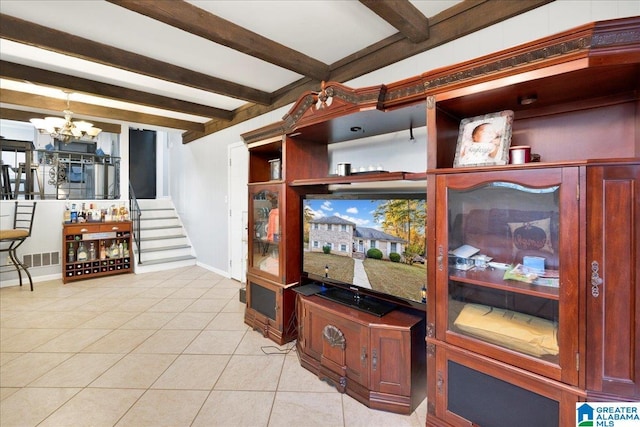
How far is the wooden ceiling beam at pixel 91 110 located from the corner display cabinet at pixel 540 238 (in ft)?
15.0

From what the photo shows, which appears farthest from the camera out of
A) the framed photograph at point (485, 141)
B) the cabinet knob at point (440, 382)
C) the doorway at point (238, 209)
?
the doorway at point (238, 209)

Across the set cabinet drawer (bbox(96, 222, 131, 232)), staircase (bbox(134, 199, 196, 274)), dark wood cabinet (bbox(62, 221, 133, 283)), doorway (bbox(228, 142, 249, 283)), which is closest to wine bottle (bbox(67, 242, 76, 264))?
dark wood cabinet (bbox(62, 221, 133, 283))

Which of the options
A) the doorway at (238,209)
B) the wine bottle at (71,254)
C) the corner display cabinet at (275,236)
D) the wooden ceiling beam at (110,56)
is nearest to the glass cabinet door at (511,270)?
the corner display cabinet at (275,236)

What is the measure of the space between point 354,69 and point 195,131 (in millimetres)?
3651

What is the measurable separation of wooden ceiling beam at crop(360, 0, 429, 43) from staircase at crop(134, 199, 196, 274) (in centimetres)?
516

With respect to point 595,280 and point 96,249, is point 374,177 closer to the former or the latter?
point 595,280

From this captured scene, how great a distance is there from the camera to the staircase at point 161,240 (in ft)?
17.1

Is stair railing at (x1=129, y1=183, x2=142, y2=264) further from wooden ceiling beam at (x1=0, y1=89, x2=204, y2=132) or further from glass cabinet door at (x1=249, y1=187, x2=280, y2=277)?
glass cabinet door at (x1=249, y1=187, x2=280, y2=277)

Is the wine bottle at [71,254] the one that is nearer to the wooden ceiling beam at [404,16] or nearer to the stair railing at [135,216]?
the stair railing at [135,216]

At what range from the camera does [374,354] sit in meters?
1.78

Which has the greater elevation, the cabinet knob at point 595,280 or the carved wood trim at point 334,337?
the cabinet knob at point 595,280

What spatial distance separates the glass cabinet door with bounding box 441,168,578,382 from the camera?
3.98ft

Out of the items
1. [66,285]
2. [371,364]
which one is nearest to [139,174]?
[66,285]

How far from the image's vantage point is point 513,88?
1.34 meters
